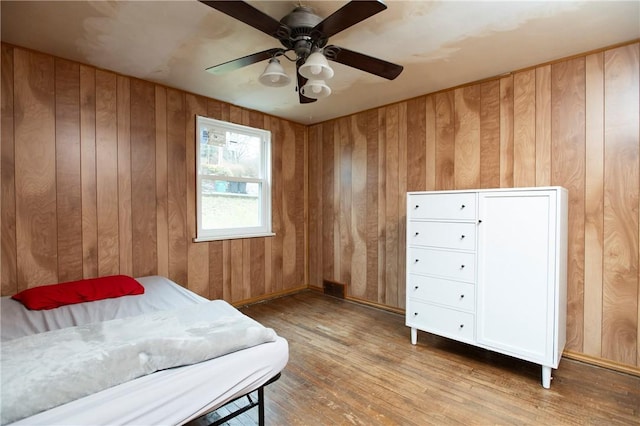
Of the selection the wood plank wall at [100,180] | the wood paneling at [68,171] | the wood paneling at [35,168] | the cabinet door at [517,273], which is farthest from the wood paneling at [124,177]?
the cabinet door at [517,273]

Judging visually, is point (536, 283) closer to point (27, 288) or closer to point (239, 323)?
point (239, 323)

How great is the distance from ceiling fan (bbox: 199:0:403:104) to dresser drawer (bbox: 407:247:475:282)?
1.43 metres

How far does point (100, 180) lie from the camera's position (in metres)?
2.58

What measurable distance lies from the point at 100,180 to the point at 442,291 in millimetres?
3041

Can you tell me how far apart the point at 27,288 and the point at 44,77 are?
1.62 m

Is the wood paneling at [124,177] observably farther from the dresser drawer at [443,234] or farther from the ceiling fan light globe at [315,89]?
the dresser drawer at [443,234]

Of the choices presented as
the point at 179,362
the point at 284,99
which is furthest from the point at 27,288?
the point at 284,99

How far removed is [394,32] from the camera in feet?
6.52

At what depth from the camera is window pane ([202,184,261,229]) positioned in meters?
3.30

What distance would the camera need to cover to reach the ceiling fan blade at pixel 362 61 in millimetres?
1699

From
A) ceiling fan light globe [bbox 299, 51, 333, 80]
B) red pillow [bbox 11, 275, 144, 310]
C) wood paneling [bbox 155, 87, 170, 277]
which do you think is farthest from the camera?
wood paneling [bbox 155, 87, 170, 277]

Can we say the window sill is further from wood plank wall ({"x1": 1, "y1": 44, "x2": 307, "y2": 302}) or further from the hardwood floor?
the hardwood floor

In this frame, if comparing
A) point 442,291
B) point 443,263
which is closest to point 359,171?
point 443,263

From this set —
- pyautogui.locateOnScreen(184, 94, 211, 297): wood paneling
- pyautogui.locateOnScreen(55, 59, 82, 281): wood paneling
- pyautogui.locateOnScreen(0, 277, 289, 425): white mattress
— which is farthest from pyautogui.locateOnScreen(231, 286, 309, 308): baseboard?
pyautogui.locateOnScreen(0, 277, 289, 425): white mattress
